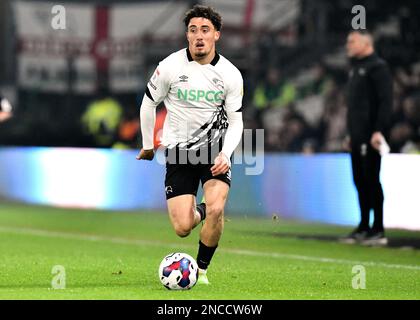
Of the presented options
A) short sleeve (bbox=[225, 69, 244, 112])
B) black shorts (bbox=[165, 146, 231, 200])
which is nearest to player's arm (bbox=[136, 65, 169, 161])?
black shorts (bbox=[165, 146, 231, 200])

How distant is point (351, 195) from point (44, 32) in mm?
11283

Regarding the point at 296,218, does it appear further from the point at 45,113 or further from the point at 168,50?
the point at 45,113

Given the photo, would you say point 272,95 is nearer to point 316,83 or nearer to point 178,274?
point 316,83

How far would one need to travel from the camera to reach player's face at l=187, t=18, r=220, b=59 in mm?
9773

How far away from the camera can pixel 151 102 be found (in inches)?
394

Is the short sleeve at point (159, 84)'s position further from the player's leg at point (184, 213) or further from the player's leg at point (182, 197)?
the player's leg at point (184, 213)

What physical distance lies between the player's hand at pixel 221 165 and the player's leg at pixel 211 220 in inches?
7.2

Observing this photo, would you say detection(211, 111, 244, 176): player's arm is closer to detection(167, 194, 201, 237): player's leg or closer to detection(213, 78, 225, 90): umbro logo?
detection(213, 78, 225, 90): umbro logo

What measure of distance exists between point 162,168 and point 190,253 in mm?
5704

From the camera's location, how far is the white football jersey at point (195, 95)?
9.91m

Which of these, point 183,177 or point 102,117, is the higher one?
point 102,117

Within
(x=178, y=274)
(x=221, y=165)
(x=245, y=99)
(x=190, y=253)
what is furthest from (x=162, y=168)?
(x=178, y=274)

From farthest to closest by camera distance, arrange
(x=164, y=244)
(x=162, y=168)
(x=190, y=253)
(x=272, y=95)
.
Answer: (x=272, y=95), (x=162, y=168), (x=164, y=244), (x=190, y=253)
